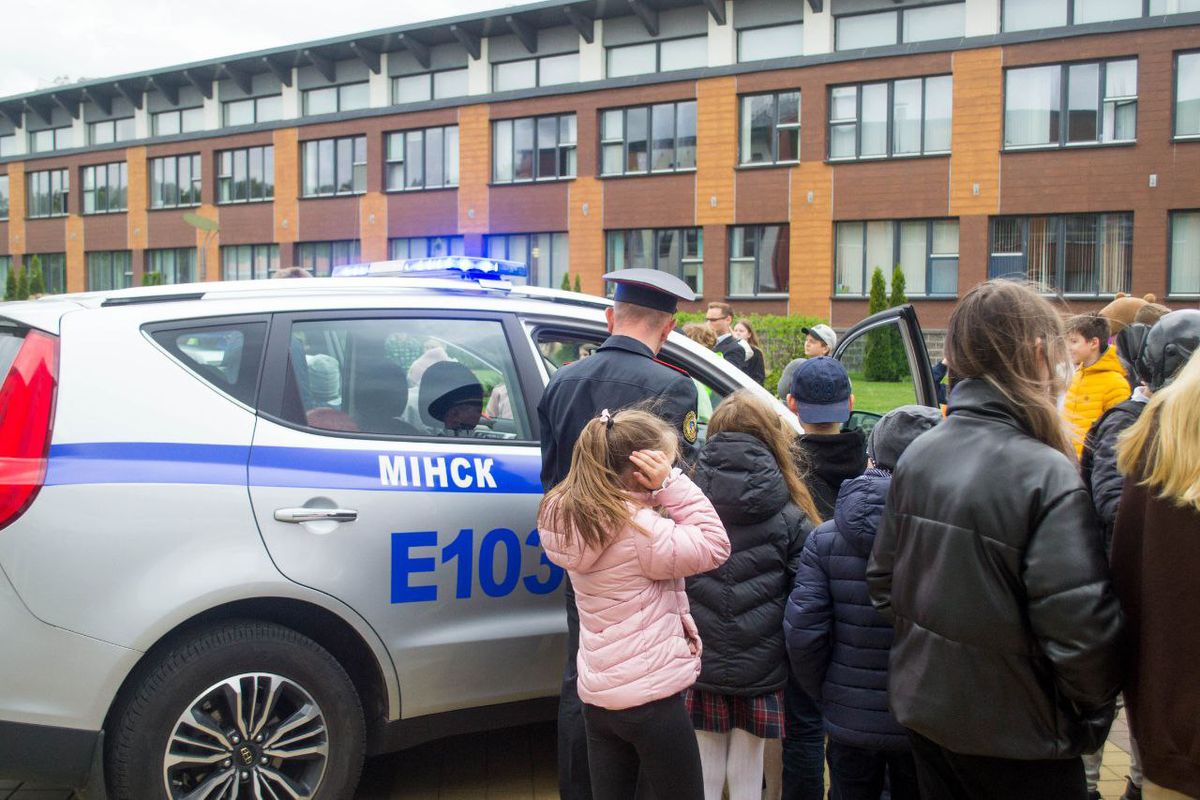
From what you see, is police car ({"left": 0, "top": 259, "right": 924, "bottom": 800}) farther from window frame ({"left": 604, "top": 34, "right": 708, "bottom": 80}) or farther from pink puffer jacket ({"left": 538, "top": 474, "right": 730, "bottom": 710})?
window frame ({"left": 604, "top": 34, "right": 708, "bottom": 80})

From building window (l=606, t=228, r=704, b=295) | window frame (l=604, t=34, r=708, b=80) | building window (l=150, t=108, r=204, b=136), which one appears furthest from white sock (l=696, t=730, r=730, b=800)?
building window (l=150, t=108, r=204, b=136)

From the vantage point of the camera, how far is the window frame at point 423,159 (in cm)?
3347

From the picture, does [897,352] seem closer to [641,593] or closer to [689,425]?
[689,425]

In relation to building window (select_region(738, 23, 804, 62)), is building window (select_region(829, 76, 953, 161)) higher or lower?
lower

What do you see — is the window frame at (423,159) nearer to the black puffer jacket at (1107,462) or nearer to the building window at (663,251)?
the building window at (663,251)

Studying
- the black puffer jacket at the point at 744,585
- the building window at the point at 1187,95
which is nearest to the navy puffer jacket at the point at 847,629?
the black puffer jacket at the point at 744,585

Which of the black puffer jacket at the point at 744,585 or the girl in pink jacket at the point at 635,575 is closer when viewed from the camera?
the girl in pink jacket at the point at 635,575

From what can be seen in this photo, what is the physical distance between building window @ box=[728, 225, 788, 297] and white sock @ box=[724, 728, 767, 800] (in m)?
26.1

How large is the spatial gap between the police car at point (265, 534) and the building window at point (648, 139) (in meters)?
26.7

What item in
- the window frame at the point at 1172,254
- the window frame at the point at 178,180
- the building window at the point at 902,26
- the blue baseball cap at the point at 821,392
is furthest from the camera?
the window frame at the point at 178,180

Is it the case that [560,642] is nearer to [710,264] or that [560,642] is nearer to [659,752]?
[659,752]

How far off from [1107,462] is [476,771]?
2756mm

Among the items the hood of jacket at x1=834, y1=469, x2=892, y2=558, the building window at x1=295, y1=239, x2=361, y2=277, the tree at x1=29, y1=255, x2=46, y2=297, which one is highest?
the building window at x1=295, y1=239, x2=361, y2=277

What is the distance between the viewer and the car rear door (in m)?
3.52
